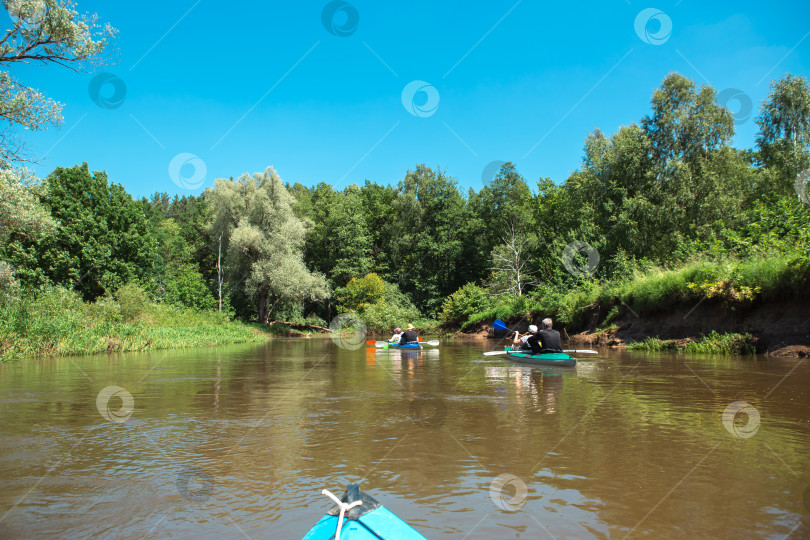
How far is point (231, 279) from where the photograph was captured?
43.0 metres

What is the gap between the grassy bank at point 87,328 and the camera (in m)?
18.2

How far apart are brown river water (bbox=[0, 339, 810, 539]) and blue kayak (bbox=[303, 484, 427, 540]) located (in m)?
1.18

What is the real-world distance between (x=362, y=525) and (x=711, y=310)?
18.2 metres

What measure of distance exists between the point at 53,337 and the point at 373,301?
96.2 feet

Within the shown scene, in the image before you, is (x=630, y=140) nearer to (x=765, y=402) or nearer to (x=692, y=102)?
(x=692, y=102)

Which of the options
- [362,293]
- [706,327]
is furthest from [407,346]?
[362,293]

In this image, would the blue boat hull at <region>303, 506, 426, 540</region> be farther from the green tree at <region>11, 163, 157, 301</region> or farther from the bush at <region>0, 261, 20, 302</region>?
the green tree at <region>11, 163, 157, 301</region>

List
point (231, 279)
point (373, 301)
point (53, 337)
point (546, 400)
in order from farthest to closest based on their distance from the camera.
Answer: point (373, 301) < point (231, 279) < point (53, 337) < point (546, 400)

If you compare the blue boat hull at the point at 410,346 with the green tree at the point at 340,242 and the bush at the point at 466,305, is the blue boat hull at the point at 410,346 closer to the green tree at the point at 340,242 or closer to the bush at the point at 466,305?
the bush at the point at 466,305

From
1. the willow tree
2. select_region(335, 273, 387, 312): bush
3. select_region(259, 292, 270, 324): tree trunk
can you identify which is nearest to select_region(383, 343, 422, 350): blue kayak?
the willow tree

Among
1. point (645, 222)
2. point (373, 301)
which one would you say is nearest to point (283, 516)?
point (645, 222)

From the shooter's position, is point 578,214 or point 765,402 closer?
point 765,402

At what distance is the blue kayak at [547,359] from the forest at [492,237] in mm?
6554

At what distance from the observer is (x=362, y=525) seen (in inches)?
95.4
